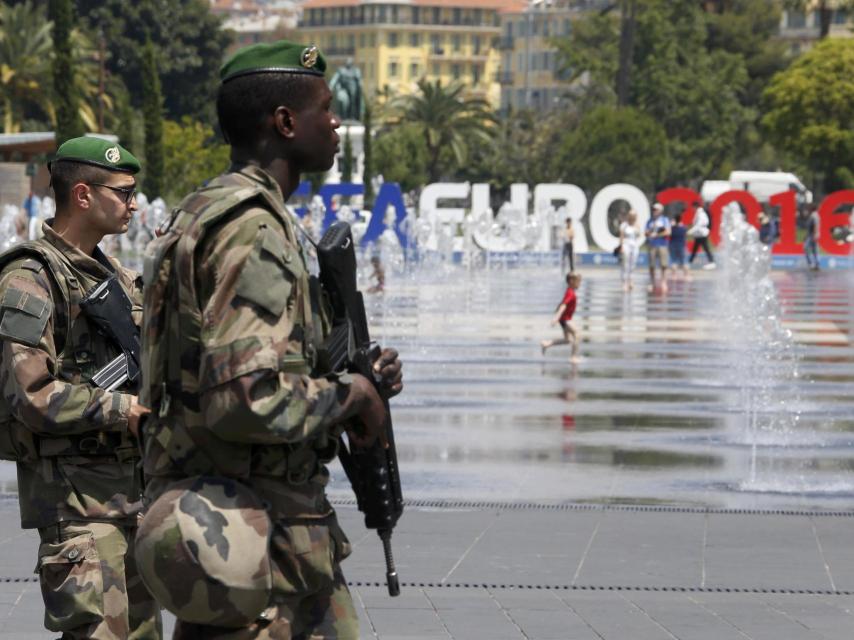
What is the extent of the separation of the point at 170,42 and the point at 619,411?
2756 inches

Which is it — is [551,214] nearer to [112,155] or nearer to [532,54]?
[112,155]

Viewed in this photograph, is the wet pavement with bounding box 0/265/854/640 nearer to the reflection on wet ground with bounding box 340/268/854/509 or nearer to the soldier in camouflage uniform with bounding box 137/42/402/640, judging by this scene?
the reflection on wet ground with bounding box 340/268/854/509

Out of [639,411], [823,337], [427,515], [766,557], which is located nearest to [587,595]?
[766,557]

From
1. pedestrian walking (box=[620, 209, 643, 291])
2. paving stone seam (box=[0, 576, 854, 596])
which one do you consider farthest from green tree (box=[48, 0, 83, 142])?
paving stone seam (box=[0, 576, 854, 596])

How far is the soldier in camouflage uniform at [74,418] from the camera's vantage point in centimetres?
473

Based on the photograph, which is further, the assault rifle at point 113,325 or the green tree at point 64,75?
the green tree at point 64,75

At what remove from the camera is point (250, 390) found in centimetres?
353

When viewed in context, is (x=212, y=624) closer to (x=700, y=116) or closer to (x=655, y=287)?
(x=655, y=287)

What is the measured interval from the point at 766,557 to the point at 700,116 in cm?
8166

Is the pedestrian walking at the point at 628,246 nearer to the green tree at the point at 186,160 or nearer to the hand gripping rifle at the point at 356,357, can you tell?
the green tree at the point at 186,160

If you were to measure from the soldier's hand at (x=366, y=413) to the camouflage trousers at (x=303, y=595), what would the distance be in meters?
0.19

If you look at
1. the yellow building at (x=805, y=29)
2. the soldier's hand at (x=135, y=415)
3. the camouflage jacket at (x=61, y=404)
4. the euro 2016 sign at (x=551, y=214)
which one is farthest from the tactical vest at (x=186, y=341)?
the yellow building at (x=805, y=29)

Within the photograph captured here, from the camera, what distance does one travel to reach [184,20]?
83.4m

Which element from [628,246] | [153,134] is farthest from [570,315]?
[153,134]
